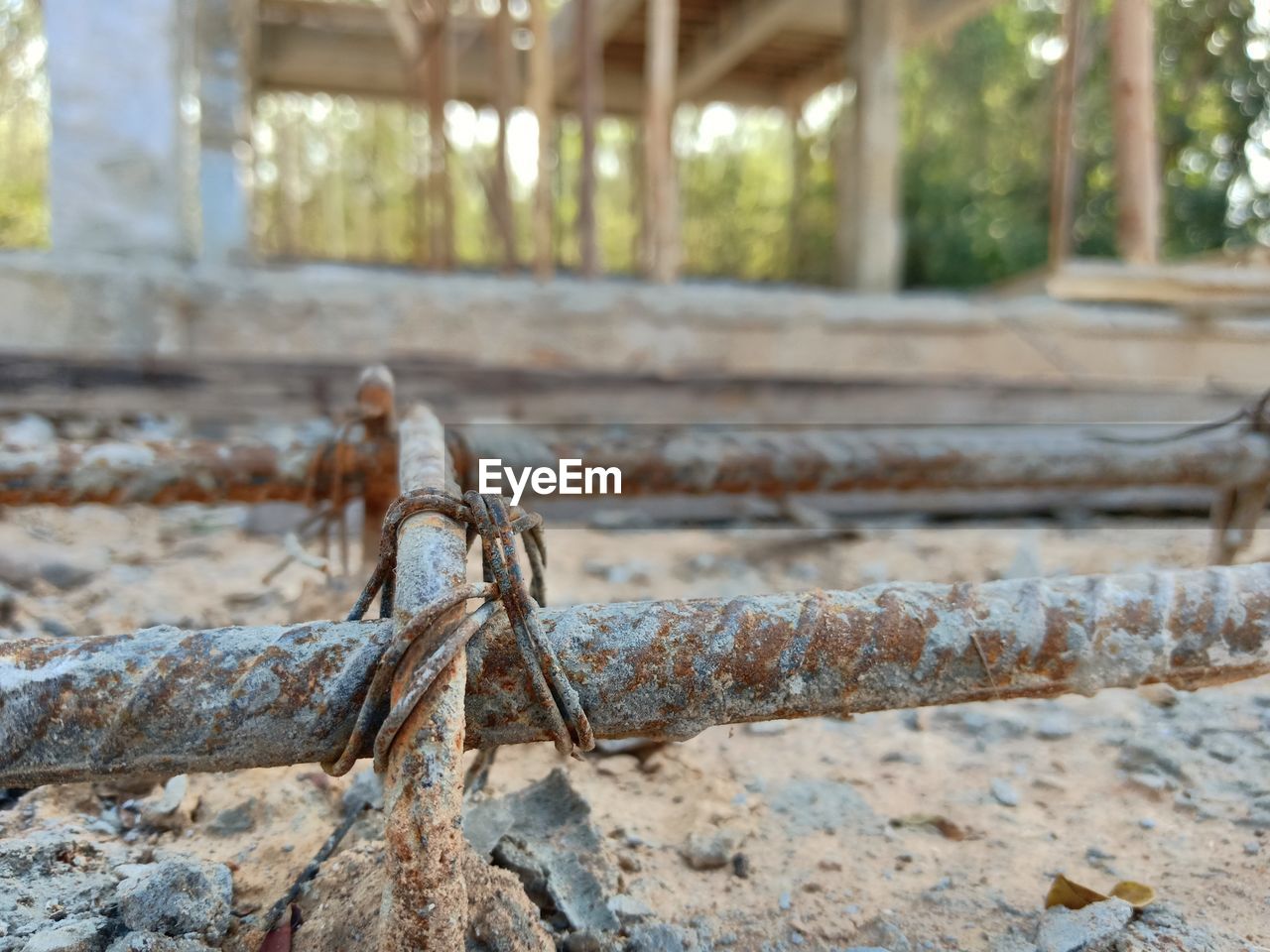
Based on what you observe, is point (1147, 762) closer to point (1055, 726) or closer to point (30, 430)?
point (1055, 726)

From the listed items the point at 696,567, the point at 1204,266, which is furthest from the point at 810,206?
the point at 696,567

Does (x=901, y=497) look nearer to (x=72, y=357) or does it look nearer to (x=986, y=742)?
(x=986, y=742)

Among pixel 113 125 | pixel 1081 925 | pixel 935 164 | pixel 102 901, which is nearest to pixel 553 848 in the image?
pixel 102 901

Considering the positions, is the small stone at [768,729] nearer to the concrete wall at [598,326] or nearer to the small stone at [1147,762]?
the small stone at [1147,762]

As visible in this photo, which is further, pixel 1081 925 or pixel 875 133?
pixel 875 133

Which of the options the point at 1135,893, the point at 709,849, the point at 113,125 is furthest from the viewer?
the point at 113,125

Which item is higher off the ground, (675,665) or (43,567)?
(675,665)

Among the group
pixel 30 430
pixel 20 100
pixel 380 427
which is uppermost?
pixel 20 100

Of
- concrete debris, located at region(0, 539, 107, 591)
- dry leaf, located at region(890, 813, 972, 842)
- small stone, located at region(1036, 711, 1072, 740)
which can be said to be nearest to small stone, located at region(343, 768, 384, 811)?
dry leaf, located at region(890, 813, 972, 842)
